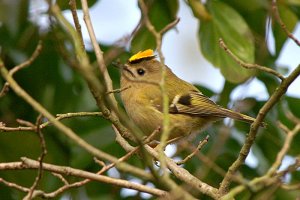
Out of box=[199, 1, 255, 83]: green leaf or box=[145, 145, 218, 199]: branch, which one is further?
box=[199, 1, 255, 83]: green leaf

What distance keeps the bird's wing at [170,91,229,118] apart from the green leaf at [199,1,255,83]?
267mm

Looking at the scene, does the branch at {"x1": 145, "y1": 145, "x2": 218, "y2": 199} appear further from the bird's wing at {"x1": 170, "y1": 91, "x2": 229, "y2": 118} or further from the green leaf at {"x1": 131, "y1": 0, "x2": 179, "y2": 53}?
the green leaf at {"x1": 131, "y1": 0, "x2": 179, "y2": 53}

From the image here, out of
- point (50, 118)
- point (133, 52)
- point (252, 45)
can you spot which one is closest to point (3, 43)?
point (133, 52)

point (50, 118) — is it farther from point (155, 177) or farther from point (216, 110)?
point (216, 110)

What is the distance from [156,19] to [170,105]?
552mm

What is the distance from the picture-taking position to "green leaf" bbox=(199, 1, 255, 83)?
413 centimetres

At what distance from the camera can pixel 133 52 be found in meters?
4.51

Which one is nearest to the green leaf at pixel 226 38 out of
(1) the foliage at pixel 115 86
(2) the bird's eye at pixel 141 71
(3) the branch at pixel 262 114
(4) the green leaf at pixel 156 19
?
(1) the foliage at pixel 115 86

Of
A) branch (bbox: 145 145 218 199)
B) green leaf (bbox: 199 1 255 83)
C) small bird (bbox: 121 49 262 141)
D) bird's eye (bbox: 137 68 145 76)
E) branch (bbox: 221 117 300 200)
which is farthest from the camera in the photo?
bird's eye (bbox: 137 68 145 76)

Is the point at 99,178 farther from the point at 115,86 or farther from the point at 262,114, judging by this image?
the point at 115,86

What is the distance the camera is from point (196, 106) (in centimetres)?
439

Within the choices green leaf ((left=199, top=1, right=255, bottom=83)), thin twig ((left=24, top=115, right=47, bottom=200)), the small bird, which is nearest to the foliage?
green leaf ((left=199, top=1, right=255, bottom=83))

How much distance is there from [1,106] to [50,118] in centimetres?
243

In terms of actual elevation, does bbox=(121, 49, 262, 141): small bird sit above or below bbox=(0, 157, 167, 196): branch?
below
